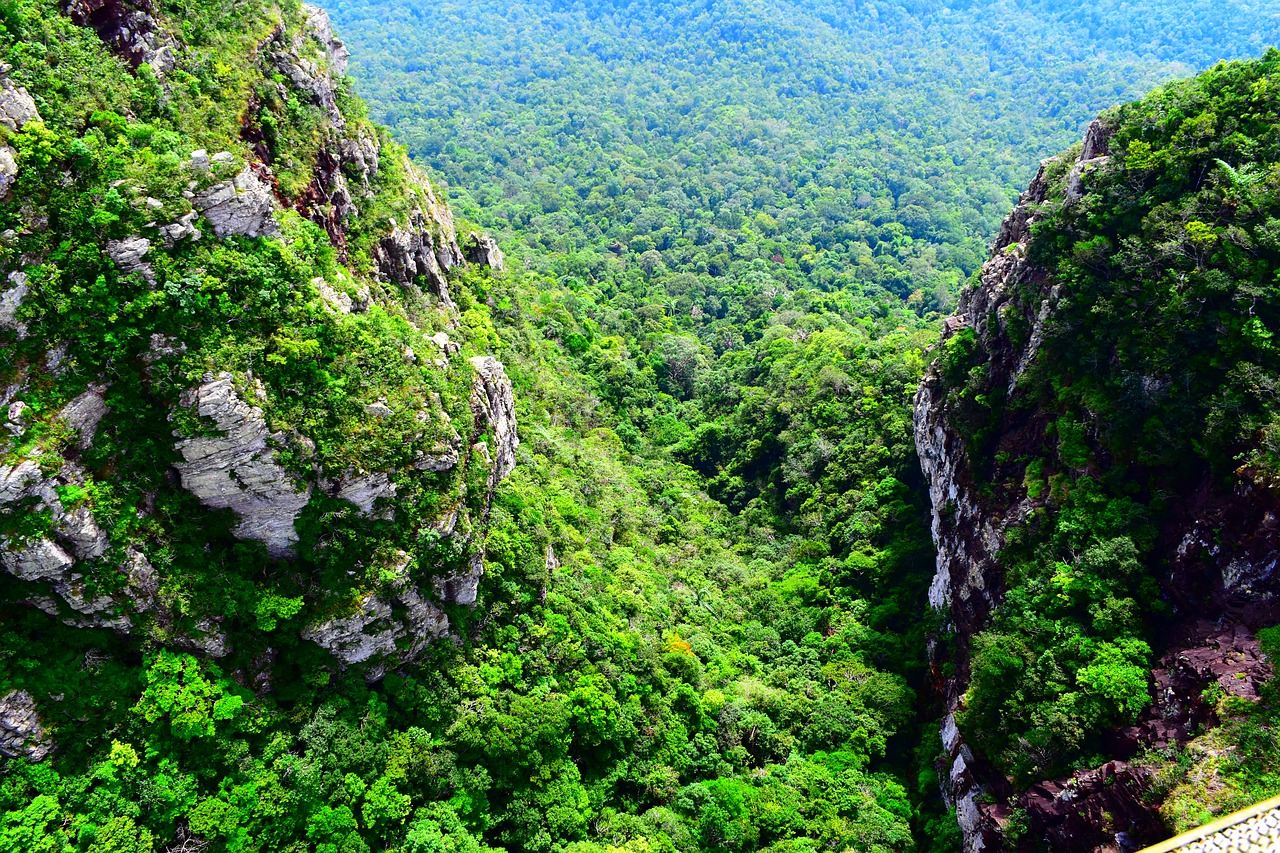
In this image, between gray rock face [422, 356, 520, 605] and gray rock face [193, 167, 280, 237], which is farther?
gray rock face [422, 356, 520, 605]

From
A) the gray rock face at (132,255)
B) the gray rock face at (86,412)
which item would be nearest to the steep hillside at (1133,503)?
the gray rock face at (86,412)

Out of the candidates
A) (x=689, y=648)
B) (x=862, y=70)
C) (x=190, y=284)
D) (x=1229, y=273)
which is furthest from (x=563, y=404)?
(x=862, y=70)

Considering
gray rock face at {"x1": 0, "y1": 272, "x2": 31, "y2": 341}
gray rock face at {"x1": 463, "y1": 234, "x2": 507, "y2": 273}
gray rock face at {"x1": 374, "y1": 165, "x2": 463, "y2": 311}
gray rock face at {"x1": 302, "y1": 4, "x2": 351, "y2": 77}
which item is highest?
gray rock face at {"x1": 302, "y1": 4, "x2": 351, "y2": 77}

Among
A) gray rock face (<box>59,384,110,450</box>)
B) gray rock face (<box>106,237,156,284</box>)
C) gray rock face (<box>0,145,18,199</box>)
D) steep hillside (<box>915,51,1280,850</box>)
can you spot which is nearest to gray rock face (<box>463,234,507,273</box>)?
gray rock face (<box>106,237,156,284</box>)

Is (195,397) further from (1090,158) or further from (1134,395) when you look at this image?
(1090,158)

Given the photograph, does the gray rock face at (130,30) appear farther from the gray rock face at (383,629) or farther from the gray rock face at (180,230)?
the gray rock face at (383,629)

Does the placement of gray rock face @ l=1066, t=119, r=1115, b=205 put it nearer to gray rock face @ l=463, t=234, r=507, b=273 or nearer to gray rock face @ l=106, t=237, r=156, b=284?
gray rock face @ l=106, t=237, r=156, b=284
